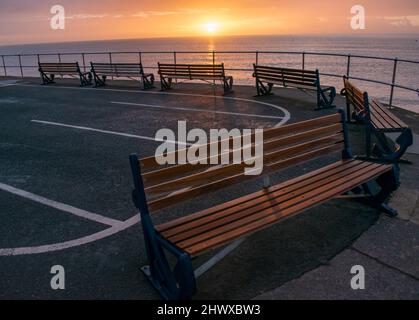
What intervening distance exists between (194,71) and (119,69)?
3800 mm

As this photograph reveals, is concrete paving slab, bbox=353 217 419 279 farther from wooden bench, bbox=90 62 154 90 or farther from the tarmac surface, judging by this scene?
wooden bench, bbox=90 62 154 90

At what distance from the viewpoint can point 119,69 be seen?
16188mm

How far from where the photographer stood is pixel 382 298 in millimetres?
3150

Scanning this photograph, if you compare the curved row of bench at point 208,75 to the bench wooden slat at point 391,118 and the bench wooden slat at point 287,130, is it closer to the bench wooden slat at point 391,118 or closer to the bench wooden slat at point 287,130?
the bench wooden slat at point 391,118

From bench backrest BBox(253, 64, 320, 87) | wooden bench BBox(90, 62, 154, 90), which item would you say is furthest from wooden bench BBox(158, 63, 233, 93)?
bench backrest BBox(253, 64, 320, 87)

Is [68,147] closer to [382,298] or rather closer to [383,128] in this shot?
[383,128]

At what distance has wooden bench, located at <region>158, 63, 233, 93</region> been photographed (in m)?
13.5

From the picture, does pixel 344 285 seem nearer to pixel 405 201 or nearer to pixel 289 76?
pixel 405 201

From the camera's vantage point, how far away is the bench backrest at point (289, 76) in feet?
34.0

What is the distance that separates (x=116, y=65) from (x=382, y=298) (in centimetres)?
1490

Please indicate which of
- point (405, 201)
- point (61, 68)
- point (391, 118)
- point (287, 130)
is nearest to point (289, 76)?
point (391, 118)

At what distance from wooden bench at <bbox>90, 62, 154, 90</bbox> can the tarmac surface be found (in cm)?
734

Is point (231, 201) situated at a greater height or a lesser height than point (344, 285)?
greater
